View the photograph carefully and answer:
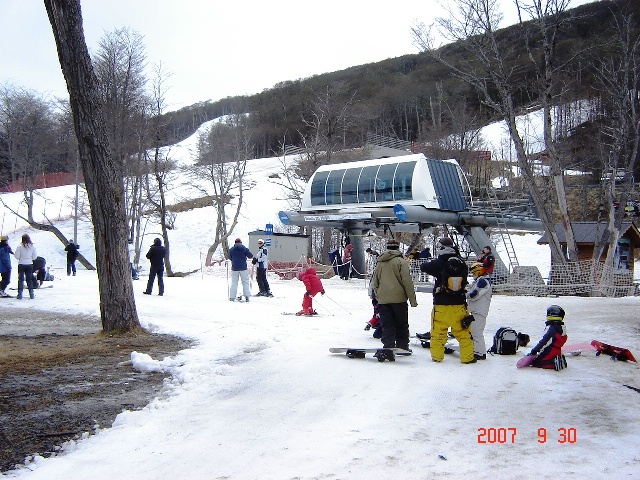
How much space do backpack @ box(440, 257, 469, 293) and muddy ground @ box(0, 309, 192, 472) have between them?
12.6 ft

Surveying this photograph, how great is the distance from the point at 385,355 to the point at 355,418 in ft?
8.60

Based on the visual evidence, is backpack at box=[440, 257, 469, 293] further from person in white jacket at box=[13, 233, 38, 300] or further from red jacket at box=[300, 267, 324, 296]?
person in white jacket at box=[13, 233, 38, 300]

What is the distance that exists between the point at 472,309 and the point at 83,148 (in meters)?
6.85

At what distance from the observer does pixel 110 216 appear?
1048 cm

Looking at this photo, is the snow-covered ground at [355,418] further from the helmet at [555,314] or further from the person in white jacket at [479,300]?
the helmet at [555,314]

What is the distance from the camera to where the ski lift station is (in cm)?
2550

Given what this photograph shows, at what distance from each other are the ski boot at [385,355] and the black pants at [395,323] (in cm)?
67

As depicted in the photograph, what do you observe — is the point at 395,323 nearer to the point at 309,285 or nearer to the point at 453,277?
the point at 453,277

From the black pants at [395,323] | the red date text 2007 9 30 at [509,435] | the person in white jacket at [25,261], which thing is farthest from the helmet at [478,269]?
the person in white jacket at [25,261]

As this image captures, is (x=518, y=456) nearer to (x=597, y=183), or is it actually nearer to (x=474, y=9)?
(x=474, y=9)

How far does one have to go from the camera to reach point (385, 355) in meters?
8.05

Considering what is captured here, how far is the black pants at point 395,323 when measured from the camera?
8820 mm

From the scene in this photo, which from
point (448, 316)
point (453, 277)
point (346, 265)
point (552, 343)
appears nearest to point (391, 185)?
point (346, 265)

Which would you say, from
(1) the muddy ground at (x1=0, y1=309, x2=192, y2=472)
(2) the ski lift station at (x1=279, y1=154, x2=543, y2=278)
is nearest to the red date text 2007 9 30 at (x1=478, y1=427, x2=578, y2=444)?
(1) the muddy ground at (x1=0, y1=309, x2=192, y2=472)
